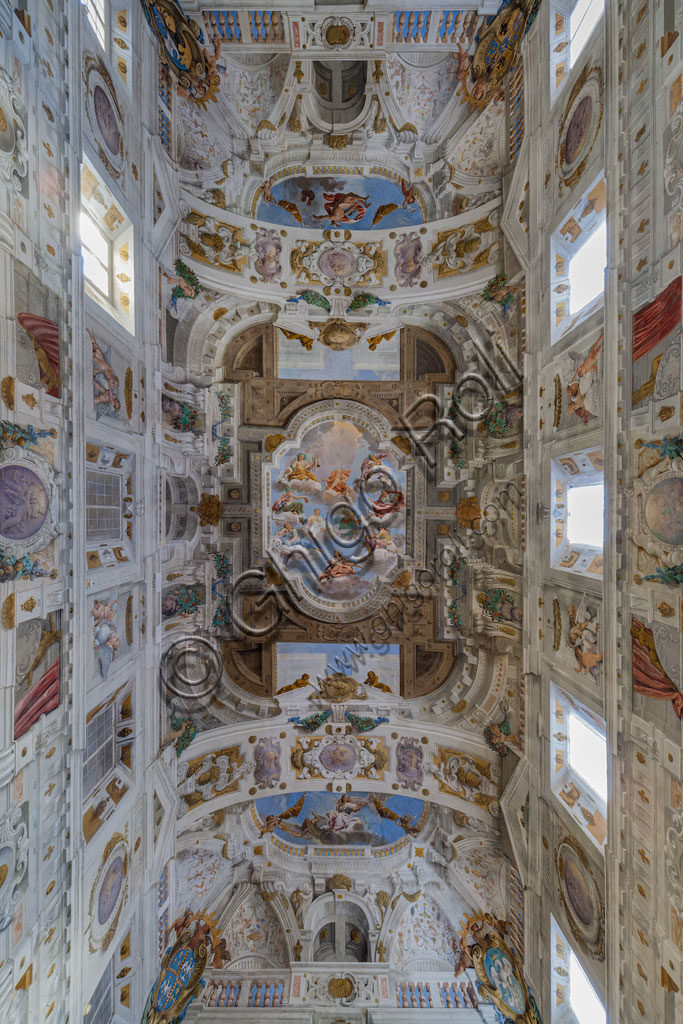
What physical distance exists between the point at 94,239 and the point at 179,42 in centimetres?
474

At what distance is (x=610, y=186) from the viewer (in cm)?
625

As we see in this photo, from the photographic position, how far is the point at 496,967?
30.9 feet

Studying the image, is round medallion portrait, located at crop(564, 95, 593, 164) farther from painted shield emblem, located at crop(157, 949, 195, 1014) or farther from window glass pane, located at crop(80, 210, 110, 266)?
painted shield emblem, located at crop(157, 949, 195, 1014)

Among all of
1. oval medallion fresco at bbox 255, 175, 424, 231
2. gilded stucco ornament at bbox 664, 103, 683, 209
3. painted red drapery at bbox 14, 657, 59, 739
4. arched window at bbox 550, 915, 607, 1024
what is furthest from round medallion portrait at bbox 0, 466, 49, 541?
arched window at bbox 550, 915, 607, 1024

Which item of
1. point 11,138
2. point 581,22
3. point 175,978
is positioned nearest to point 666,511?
point 581,22

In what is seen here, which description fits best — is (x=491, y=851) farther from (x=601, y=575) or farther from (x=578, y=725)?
(x=601, y=575)

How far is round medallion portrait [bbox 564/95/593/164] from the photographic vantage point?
693 centimetres

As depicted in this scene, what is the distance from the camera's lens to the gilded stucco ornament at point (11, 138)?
484cm

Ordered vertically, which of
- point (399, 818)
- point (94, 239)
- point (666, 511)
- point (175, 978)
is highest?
point (94, 239)

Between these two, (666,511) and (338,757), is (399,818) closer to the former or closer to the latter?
(338,757)

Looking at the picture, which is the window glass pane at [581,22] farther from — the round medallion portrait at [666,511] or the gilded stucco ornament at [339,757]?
the gilded stucco ornament at [339,757]

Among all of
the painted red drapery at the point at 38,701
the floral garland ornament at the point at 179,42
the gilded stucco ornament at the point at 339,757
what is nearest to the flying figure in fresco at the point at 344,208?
the floral garland ornament at the point at 179,42

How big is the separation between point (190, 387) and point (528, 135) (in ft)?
28.4

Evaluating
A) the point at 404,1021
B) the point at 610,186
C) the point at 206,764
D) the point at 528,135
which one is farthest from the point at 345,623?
the point at 528,135
